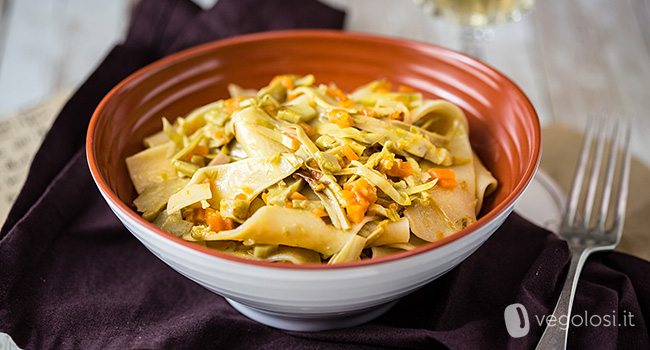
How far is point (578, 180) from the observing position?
3.30 metres

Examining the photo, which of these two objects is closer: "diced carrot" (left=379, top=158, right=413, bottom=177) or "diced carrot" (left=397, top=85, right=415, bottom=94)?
"diced carrot" (left=379, top=158, right=413, bottom=177)

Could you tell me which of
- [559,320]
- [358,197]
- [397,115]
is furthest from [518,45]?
[358,197]

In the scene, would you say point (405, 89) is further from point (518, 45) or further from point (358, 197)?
point (518, 45)

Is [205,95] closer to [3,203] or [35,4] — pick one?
[3,203]

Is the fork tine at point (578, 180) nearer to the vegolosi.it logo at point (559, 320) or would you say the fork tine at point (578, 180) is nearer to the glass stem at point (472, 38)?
the vegolosi.it logo at point (559, 320)

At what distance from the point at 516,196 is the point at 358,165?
59 centimetres

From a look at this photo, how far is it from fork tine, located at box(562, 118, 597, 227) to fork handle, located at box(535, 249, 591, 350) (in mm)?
305

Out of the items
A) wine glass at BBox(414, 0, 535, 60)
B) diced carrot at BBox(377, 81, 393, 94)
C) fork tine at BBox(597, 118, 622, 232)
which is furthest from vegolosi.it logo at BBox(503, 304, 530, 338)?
wine glass at BBox(414, 0, 535, 60)

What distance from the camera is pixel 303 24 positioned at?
177 inches

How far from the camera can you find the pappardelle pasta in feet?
7.64

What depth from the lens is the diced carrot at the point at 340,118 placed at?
265 cm

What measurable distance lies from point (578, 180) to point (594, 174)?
9 centimetres

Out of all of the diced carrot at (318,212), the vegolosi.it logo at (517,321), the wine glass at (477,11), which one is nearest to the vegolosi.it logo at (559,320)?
the vegolosi.it logo at (517,321)

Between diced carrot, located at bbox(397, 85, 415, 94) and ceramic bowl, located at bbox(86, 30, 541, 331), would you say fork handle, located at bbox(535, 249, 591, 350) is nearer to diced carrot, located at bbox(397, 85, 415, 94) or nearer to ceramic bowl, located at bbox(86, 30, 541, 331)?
ceramic bowl, located at bbox(86, 30, 541, 331)
